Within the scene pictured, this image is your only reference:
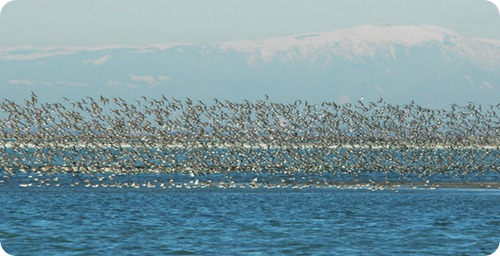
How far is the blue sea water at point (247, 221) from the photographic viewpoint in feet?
127

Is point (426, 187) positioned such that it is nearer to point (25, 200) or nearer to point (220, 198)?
point (220, 198)

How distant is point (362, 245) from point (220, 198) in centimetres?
2122

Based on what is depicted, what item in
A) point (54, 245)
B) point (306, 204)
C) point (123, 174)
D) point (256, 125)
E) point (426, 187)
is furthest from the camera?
point (256, 125)

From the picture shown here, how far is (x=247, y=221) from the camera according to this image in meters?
47.7

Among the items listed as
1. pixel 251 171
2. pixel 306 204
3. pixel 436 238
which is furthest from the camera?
pixel 251 171

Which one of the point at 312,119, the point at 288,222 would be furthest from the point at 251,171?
the point at 288,222

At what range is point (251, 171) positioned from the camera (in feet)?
292

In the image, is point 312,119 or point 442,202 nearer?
point 442,202

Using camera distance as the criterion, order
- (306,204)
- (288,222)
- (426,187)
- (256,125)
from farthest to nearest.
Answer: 1. (256,125)
2. (426,187)
3. (306,204)
4. (288,222)

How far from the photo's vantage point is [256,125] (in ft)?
335

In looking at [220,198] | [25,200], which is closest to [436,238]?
[220,198]

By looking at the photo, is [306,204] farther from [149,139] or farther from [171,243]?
[149,139]

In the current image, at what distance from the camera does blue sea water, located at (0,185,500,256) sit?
38.7 m

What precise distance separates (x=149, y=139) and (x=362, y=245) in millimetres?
69186
